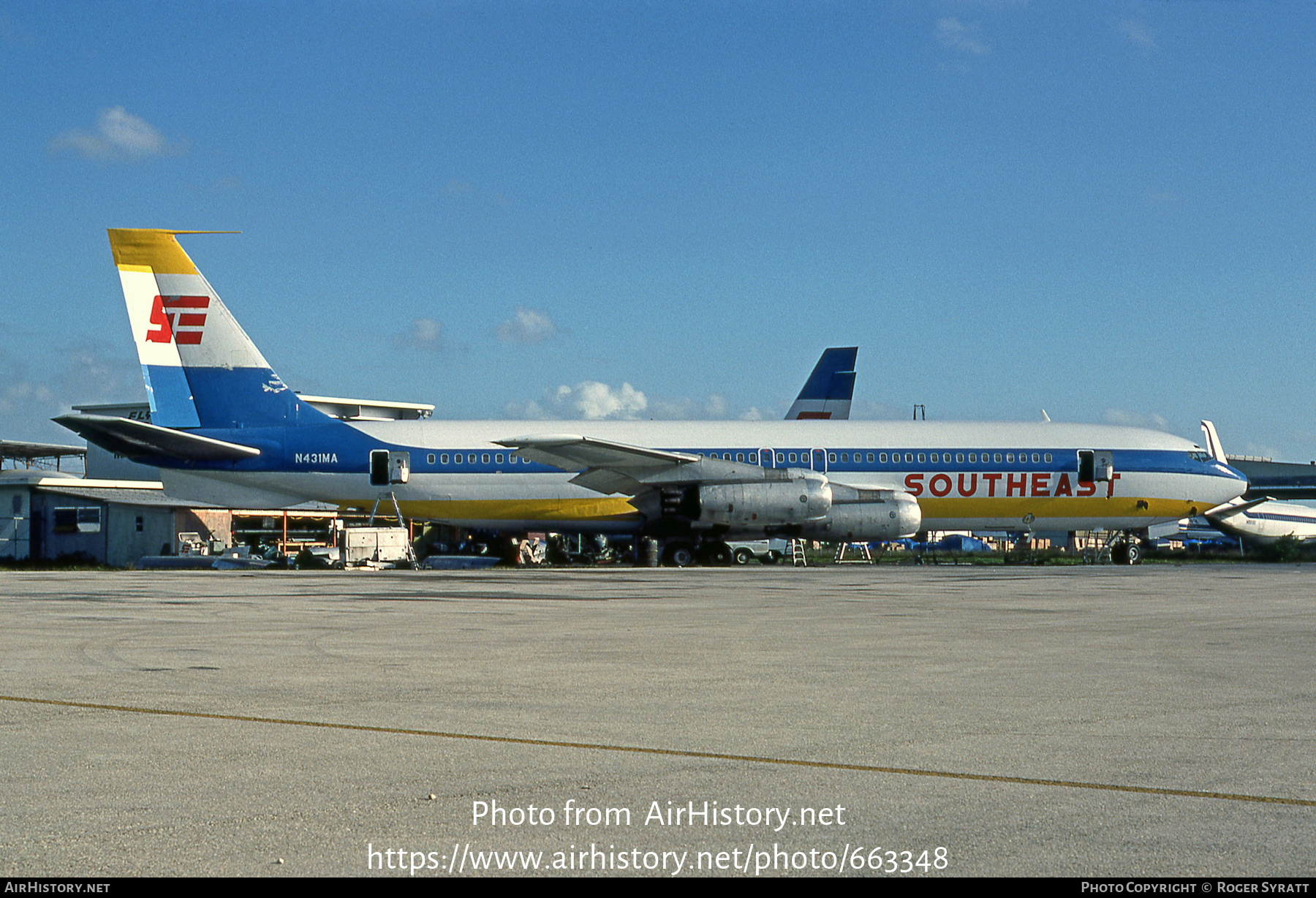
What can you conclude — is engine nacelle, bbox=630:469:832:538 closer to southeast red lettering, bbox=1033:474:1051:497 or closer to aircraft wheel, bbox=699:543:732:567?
aircraft wheel, bbox=699:543:732:567

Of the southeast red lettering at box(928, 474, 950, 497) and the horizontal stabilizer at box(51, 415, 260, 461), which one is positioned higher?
the horizontal stabilizer at box(51, 415, 260, 461)

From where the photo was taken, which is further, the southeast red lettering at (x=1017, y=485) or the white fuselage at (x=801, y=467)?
the southeast red lettering at (x=1017, y=485)

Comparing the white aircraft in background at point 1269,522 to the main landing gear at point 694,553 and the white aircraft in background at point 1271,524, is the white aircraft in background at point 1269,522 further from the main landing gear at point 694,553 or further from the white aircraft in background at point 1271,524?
the main landing gear at point 694,553

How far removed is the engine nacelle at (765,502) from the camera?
31469mm

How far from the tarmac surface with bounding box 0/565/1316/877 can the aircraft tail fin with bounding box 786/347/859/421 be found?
143 feet

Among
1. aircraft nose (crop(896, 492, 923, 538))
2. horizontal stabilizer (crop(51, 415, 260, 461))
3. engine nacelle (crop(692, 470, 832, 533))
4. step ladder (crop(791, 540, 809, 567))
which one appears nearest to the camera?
horizontal stabilizer (crop(51, 415, 260, 461))

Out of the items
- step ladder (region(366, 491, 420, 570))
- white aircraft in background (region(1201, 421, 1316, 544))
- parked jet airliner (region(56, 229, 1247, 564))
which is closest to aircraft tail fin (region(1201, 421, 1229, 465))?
white aircraft in background (region(1201, 421, 1316, 544))

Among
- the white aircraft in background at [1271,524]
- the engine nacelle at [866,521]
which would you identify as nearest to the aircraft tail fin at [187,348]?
the engine nacelle at [866,521]

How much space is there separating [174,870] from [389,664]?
5.97m

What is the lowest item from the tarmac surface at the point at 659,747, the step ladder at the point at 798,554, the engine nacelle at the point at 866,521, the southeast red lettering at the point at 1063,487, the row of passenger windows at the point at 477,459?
the step ladder at the point at 798,554

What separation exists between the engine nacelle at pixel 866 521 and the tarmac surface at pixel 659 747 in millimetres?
17840

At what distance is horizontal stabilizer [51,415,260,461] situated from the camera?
29.3 meters
